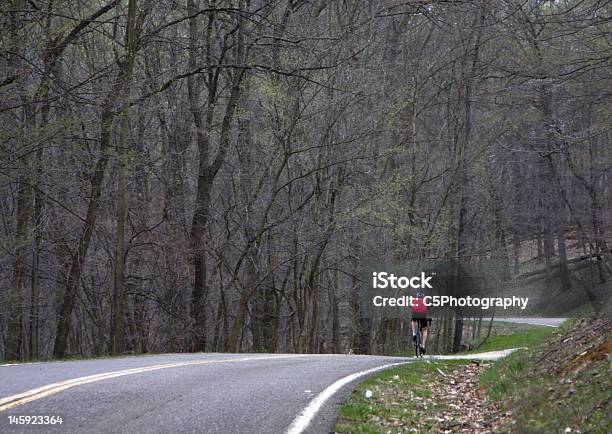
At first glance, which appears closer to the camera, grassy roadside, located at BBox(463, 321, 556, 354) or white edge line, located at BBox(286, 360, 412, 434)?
white edge line, located at BBox(286, 360, 412, 434)

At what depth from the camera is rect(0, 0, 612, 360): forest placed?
20203mm

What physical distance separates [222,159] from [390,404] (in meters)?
17.6

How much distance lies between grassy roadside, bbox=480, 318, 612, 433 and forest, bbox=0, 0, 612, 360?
19.9 ft

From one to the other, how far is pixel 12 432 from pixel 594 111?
14.8 meters

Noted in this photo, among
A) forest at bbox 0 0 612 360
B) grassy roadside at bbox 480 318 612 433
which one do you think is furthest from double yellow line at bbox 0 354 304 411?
forest at bbox 0 0 612 360

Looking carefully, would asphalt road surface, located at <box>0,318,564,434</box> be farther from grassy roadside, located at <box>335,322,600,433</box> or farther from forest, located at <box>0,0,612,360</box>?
forest, located at <box>0,0,612,360</box>

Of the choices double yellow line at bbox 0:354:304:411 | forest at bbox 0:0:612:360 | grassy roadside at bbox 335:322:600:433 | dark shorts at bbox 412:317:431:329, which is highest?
forest at bbox 0:0:612:360

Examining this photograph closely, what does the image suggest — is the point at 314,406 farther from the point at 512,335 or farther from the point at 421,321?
the point at 512,335

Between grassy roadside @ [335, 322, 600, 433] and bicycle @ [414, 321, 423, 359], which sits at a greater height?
bicycle @ [414, 321, 423, 359]

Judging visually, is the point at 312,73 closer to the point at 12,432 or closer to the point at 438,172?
the point at 438,172

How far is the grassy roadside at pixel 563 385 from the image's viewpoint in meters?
7.34

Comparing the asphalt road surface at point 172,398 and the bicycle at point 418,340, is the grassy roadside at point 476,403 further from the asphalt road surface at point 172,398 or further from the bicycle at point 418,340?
the bicycle at point 418,340

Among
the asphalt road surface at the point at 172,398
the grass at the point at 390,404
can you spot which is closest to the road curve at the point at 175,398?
the asphalt road surface at the point at 172,398

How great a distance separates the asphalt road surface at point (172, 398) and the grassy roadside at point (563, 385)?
6.49 feet
